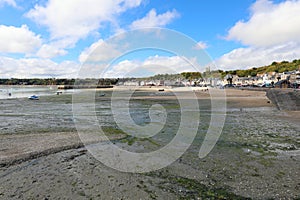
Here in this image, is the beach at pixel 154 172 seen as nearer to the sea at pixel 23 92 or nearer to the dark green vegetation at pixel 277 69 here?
the sea at pixel 23 92

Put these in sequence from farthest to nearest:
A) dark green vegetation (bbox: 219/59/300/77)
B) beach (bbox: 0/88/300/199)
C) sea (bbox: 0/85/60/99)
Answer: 1. dark green vegetation (bbox: 219/59/300/77)
2. sea (bbox: 0/85/60/99)
3. beach (bbox: 0/88/300/199)

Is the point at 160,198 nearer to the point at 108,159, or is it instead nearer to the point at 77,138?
the point at 108,159

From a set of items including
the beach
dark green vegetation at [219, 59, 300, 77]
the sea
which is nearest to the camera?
the beach

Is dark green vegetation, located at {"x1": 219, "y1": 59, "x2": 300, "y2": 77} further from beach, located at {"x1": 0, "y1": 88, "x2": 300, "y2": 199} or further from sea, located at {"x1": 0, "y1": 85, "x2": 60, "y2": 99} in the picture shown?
beach, located at {"x1": 0, "y1": 88, "x2": 300, "y2": 199}

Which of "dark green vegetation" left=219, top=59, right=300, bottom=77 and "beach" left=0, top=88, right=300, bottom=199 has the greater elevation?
"dark green vegetation" left=219, top=59, right=300, bottom=77

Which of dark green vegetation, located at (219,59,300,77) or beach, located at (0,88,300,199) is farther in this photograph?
dark green vegetation, located at (219,59,300,77)

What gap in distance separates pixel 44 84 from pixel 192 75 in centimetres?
13504

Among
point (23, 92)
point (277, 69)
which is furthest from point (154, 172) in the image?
point (277, 69)

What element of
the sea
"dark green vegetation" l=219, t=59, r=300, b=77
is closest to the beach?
the sea

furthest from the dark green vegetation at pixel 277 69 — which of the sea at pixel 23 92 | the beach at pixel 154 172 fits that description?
the beach at pixel 154 172

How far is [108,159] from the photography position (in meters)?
7.87

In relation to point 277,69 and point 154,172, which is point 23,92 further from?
point 277,69

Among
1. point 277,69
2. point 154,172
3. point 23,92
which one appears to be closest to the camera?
point 154,172

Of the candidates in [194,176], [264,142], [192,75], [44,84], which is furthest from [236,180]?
[44,84]
